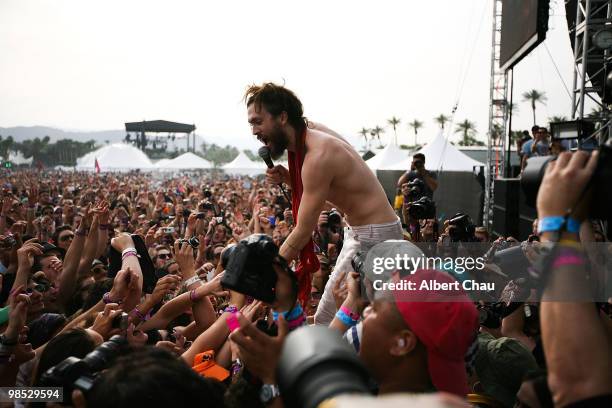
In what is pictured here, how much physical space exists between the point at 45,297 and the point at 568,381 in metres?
3.69

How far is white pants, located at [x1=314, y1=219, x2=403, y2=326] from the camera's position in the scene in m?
2.82

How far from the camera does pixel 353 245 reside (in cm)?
303

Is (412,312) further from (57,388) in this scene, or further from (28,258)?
(28,258)

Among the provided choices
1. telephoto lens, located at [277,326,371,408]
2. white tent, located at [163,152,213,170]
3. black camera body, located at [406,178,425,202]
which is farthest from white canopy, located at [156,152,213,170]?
telephoto lens, located at [277,326,371,408]

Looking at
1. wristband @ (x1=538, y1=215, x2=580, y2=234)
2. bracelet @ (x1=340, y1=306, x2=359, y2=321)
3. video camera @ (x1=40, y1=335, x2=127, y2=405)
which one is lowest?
bracelet @ (x1=340, y1=306, x2=359, y2=321)

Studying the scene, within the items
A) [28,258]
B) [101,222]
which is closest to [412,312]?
[28,258]

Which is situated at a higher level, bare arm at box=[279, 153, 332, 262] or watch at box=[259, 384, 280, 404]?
bare arm at box=[279, 153, 332, 262]

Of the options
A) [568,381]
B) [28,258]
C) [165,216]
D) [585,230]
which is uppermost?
[585,230]

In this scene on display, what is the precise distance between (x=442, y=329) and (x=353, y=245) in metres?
1.53

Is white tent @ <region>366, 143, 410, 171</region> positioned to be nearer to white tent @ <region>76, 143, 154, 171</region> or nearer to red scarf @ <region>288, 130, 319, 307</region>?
white tent @ <region>76, 143, 154, 171</region>

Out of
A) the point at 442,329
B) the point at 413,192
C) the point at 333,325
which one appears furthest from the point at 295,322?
the point at 413,192

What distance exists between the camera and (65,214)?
27.4 ft

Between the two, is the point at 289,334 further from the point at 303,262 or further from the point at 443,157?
the point at 443,157

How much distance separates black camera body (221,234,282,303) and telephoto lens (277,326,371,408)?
750 millimetres
